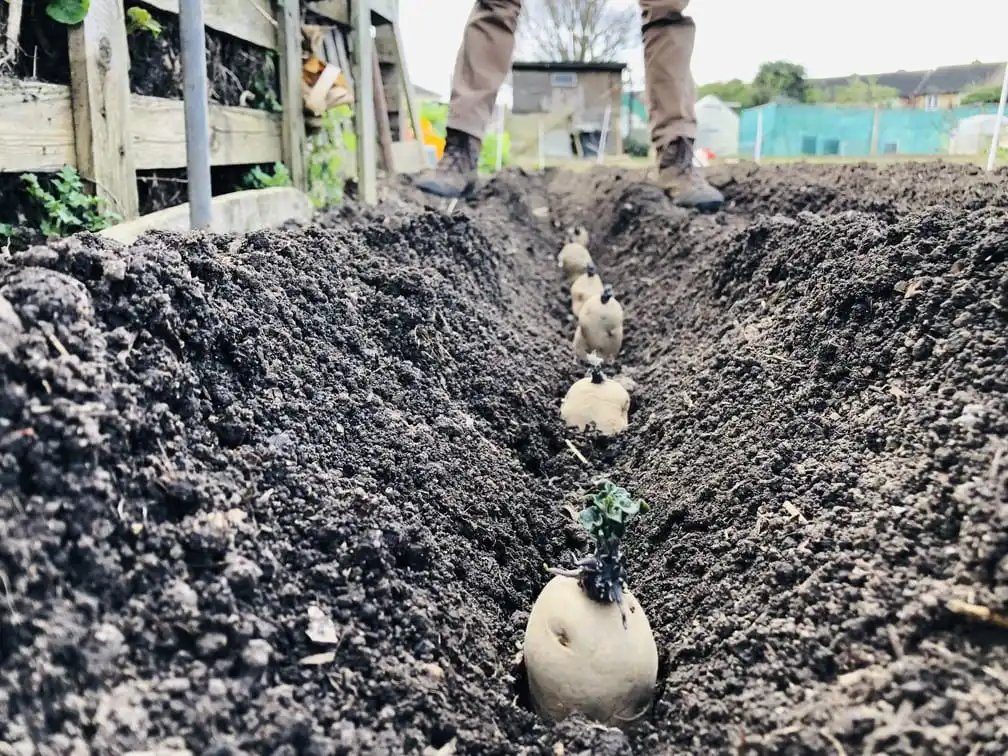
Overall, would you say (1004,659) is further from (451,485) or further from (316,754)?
(451,485)

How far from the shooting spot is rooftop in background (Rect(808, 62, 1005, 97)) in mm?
7068

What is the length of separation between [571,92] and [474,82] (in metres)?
8.08

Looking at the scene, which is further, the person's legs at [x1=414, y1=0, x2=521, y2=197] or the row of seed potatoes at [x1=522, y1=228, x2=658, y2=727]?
the person's legs at [x1=414, y1=0, x2=521, y2=197]

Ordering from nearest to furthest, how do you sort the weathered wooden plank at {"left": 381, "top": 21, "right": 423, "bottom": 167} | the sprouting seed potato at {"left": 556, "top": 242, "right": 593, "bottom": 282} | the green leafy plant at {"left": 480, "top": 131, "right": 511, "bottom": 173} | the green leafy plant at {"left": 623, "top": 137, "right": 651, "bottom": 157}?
the sprouting seed potato at {"left": 556, "top": 242, "right": 593, "bottom": 282} < the weathered wooden plank at {"left": 381, "top": 21, "right": 423, "bottom": 167} < the green leafy plant at {"left": 480, "top": 131, "right": 511, "bottom": 173} < the green leafy plant at {"left": 623, "top": 137, "right": 651, "bottom": 157}

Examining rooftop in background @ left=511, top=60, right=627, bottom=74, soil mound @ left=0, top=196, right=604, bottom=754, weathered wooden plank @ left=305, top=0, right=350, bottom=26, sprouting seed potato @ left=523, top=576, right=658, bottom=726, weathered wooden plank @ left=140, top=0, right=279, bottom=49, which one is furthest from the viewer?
rooftop in background @ left=511, top=60, right=627, bottom=74

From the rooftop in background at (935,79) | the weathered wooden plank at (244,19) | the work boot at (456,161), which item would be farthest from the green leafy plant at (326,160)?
the rooftop in background at (935,79)

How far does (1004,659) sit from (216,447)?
4.44 ft

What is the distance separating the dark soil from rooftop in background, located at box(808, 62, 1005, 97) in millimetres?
5784

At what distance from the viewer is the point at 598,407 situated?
2.88 meters

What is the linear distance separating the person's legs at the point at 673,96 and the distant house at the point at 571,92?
711 centimetres

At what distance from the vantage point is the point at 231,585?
4.20 ft

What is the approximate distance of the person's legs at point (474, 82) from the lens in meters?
5.21

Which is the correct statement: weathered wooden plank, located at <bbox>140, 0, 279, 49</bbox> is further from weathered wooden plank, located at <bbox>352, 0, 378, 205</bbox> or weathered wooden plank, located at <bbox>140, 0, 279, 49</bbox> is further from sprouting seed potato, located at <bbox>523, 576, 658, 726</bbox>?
sprouting seed potato, located at <bbox>523, 576, 658, 726</bbox>

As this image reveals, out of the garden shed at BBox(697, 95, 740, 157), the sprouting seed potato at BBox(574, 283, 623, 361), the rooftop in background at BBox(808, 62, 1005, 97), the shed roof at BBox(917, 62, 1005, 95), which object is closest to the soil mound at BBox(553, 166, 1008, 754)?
the sprouting seed potato at BBox(574, 283, 623, 361)
